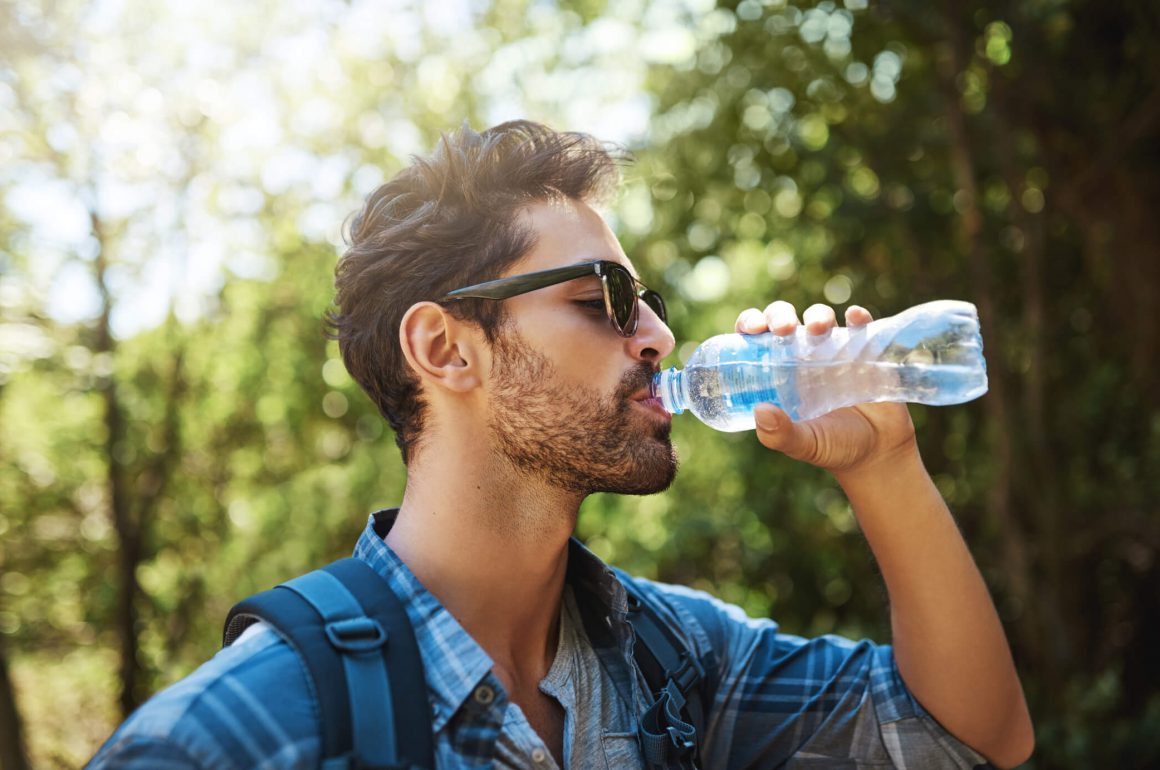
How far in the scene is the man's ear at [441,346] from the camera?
214cm

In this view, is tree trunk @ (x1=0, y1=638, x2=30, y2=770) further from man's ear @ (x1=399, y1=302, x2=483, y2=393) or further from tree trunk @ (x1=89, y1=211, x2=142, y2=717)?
man's ear @ (x1=399, y1=302, x2=483, y2=393)

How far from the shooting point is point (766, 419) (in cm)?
191

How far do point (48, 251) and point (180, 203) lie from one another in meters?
1.21

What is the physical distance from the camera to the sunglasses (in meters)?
2.11

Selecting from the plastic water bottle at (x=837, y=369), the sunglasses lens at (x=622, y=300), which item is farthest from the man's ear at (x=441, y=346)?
the plastic water bottle at (x=837, y=369)

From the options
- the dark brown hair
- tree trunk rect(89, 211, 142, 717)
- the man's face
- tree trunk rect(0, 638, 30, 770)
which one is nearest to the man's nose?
the man's face

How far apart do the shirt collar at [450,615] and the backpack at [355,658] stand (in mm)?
138

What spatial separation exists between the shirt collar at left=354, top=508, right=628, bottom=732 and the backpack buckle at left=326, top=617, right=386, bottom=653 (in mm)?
164

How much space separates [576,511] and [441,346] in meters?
0.46

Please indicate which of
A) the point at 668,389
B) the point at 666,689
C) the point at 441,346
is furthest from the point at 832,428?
the point at 441,346

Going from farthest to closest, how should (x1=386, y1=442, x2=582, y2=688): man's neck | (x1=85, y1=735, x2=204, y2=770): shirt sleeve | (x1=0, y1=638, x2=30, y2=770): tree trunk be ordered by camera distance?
1. (x1=0, y1=638, x2=30, y2=770): tree trunk
2. (x1=386, y1=442, x2=582, y2=688): man's neck
3. (x1=85, y1=735, x2=204, y2=770): shirt sleeve

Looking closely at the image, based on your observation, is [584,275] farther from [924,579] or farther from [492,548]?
[924,579]

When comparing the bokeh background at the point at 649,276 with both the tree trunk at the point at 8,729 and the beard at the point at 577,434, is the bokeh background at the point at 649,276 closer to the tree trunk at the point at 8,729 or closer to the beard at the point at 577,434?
the tree trunk at the point at 8,729

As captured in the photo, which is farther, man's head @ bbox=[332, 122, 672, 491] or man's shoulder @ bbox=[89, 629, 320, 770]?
man's head @ bbox=[332, 122, 672, 491]
